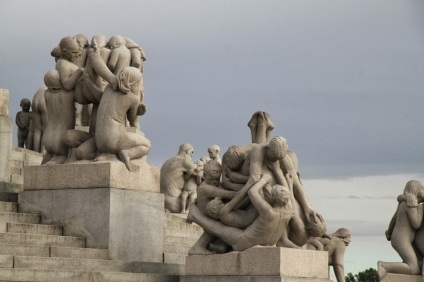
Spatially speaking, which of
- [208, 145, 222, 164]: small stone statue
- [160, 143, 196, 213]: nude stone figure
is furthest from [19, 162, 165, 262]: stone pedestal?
[208, 145, 222, 164]: small stone statue

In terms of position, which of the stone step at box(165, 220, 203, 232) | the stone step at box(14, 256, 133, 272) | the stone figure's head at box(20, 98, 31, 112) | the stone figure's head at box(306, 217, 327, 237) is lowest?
the stone step at box(14, 256, 133, 272)

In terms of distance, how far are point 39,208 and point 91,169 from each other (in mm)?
1170

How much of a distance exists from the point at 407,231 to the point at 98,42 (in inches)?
242

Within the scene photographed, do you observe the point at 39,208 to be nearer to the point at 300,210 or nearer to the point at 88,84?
the point at 88,84

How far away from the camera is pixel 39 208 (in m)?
20.9

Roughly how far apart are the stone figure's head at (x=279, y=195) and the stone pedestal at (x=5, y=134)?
725cm

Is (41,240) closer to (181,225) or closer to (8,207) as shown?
(8,207)

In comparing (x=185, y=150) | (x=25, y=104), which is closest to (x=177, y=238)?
(x=185, y=150)

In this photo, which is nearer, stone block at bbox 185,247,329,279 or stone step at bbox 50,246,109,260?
stone block at bbox 185,247,329,279

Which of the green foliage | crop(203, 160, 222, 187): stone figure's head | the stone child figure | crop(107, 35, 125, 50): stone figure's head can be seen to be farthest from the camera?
the green foliage

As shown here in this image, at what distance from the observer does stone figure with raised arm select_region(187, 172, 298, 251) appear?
18172mm

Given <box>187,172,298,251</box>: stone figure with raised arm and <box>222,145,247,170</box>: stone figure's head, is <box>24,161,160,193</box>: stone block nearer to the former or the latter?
<box>222,145,247,170</box>: stone figure's head

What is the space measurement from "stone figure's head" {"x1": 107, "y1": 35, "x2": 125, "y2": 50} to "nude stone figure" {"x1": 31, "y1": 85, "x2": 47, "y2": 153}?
5789 millimetres

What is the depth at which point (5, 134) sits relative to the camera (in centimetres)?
2450
